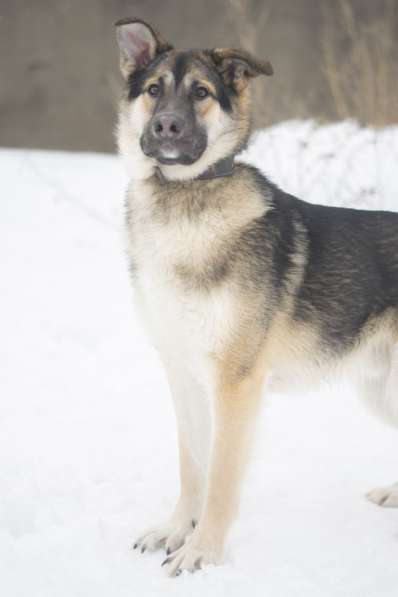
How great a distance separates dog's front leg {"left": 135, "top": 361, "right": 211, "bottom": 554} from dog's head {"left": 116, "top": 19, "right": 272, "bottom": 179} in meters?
0.87

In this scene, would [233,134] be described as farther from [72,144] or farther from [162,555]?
[72,144]

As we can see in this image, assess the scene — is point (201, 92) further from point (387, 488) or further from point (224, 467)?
point (387, 488)

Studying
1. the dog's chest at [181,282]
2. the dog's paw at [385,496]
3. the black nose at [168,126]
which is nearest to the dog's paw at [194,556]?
the dog's chest at [181,282]

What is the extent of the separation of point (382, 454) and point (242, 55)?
2144 mm

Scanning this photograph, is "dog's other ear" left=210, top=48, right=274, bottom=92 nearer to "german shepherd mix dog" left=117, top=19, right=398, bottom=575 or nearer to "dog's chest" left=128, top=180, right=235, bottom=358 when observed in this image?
"german shepherd mix dog" left=117, top=19, right=398, bottom=575

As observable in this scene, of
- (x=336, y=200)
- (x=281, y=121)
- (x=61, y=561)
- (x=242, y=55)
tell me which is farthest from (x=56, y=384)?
(x=281, y=121)

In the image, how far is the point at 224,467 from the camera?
2.70m

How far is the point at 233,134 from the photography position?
284cm

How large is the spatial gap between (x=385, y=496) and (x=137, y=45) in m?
2.23

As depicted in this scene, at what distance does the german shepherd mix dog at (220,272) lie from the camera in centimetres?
267

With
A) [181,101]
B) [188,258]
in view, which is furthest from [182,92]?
[188,258]

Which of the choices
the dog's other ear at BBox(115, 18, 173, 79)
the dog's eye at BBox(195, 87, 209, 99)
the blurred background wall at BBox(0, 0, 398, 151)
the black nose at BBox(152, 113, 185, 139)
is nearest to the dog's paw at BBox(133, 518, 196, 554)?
the black nose at BBox(152, 113, 185, 139)

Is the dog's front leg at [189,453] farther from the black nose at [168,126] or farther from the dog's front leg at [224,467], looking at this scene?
the black nose at [168,126]

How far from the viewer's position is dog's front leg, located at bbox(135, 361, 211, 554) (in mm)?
2936
